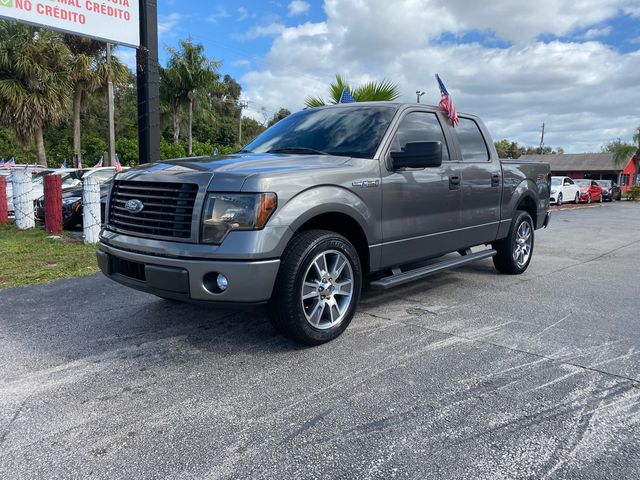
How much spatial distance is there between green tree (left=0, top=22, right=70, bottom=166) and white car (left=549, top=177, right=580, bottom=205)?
24.3 meters

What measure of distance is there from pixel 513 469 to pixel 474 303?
9.64ft

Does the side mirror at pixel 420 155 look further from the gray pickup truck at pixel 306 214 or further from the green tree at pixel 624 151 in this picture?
the green tree at pixel 624 151

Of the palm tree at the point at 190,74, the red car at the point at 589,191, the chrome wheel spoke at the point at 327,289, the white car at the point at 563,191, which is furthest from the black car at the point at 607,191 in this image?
the chrome wheel spoke at the point at 327,289

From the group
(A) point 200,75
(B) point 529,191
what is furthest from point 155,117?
(A) point 200,75

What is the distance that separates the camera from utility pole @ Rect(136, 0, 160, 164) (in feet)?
27.5

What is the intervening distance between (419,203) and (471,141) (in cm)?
150

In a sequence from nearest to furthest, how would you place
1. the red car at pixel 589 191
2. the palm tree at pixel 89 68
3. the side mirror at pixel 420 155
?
the side mirror at pixel 420 155
the palm tree at pixel 89 68
the red car at pixel 589 191

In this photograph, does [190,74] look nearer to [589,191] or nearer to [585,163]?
[589,191]

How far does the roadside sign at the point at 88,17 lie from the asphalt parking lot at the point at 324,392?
5299mm

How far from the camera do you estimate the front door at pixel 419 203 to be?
14.2 ft

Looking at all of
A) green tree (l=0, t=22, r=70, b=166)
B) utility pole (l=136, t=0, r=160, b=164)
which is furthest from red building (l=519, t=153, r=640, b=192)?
utility pole (l=136, t=0, r=160, b=164)

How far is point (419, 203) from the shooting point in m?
4.59

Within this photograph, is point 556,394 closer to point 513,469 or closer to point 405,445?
point 513,469

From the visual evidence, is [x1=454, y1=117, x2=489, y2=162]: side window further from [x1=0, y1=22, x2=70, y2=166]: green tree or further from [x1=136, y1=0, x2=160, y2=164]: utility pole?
[x1=0, y1=22, x2=70, y2=166]: green tree
